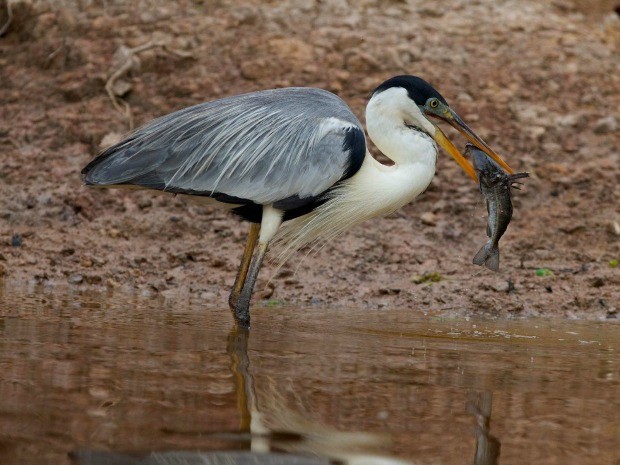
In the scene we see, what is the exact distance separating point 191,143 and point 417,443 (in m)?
4.03

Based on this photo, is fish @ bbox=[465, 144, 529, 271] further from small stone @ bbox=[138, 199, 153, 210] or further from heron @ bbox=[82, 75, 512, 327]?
small stone @ bbox=[138, 199, 153, 210]

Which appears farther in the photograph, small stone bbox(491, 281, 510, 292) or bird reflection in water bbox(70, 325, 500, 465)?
small stone bbox(491, 281, 510, 292)

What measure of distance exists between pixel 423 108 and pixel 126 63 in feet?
15.2

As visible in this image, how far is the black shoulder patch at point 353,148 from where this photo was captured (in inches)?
295

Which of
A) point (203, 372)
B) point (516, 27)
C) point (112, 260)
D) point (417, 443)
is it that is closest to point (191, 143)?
point (112, 260)

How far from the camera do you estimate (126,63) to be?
11508mm

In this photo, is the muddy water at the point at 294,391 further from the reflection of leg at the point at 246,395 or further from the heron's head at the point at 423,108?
the heron's head at the point at 423,108

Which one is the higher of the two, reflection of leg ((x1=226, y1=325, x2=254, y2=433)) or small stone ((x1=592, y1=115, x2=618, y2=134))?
small stone ((x1=592, y1=115, x2=618, y2=134))

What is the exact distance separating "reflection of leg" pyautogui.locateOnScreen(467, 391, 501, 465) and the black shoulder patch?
281 cm

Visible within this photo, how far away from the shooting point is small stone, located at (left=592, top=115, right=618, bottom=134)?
11.2 meters

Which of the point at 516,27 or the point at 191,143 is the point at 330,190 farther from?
the point at 516,27

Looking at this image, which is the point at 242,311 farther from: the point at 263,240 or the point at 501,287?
the point at 501,287

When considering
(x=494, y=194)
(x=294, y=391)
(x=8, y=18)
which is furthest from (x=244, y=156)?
(x=8, y=18)

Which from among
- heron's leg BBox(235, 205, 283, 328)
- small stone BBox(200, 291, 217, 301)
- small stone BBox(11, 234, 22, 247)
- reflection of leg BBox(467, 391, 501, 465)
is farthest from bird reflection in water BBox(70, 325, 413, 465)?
small stone BBox(11, 234, 22, 247)
